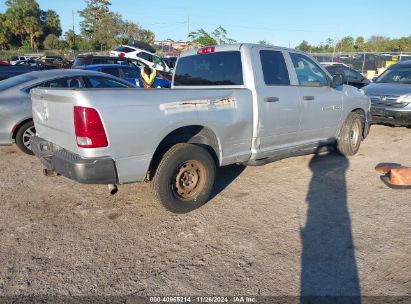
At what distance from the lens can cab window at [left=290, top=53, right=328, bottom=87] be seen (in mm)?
5357

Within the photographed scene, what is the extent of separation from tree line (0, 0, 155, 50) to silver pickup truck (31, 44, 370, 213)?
205 feet

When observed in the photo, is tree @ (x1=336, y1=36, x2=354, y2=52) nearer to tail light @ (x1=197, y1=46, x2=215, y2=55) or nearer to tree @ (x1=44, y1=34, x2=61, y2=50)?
tree @ (x1=44, y1=34, x2=61, y2=50)

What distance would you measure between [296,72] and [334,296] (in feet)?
11.3

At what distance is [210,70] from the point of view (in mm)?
5102

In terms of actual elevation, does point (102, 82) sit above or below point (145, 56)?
below

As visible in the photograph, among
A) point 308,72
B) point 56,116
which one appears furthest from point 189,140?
point 308,72

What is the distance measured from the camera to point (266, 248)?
11.4ft

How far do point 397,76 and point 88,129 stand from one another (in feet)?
30.4

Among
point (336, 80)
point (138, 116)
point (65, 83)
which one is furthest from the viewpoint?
point (65, 83)

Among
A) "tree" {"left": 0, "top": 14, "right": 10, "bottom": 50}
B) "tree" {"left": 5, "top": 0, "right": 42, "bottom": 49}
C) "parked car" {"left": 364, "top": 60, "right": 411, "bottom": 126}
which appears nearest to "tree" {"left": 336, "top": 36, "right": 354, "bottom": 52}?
"tree" {"left": 5, "top": 0, "right": 42, "bottom": 49}

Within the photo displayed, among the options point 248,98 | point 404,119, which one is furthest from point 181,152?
point 404,119

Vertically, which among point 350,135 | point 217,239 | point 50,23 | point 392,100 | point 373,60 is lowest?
point 217,239

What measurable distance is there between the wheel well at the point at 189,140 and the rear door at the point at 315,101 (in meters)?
1.61

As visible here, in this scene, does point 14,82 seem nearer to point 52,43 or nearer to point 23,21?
point 52,43
